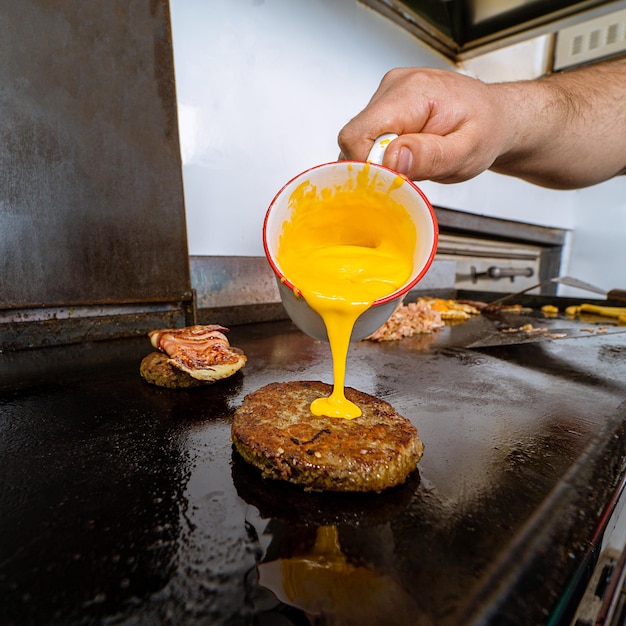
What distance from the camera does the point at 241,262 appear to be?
7.89 feet

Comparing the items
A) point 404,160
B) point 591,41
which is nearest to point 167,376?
point 404,160

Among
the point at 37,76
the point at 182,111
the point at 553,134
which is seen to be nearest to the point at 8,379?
the point at 37,76

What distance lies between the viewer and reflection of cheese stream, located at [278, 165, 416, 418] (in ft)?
2.93

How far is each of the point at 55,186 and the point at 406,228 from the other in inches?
55.9

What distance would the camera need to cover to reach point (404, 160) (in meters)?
1.04

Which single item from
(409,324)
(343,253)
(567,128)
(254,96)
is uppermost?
(254,96)

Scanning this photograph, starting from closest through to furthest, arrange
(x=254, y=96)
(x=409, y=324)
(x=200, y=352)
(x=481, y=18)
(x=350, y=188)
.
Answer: (x=350, y=188) < (x=200, y=352) < (x=409, y=324) < (x=254, y=96) < (x=481, y=18)

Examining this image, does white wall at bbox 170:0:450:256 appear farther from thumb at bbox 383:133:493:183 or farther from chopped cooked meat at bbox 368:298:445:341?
thumb at bbox 383:133:493:183

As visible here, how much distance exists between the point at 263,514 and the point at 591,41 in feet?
16.8

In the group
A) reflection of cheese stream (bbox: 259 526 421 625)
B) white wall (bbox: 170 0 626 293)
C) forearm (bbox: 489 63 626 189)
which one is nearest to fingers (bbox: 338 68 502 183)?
forearm (bbox: 489 63 626 189)

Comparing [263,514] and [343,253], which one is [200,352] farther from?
[263,514]

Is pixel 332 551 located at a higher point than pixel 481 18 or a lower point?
lower

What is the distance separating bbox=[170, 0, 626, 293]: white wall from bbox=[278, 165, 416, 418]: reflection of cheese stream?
1.49 m

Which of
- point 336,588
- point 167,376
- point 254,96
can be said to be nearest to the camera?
point 336,588
